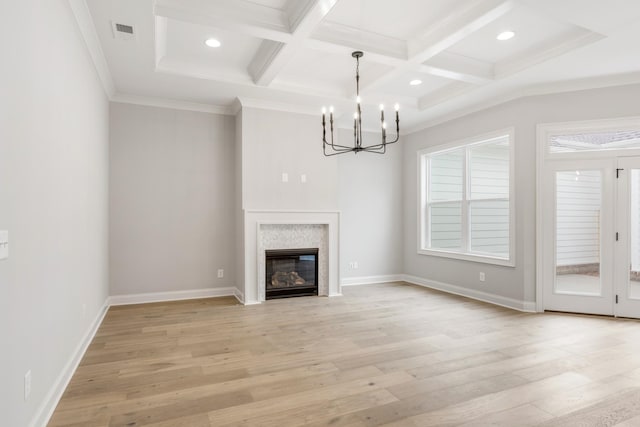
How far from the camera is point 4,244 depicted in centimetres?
161

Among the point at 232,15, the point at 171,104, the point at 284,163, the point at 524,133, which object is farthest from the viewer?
the point at 284,163

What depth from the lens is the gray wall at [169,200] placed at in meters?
4.92

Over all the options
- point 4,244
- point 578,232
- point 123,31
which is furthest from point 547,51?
point 4,244

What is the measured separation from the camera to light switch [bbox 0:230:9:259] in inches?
62.1

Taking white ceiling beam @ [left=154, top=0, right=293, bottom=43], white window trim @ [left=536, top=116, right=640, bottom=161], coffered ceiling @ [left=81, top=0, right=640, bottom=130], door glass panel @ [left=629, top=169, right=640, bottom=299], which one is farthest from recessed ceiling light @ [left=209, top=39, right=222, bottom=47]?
door glass panel @ [left=629, top=169, right=640, bottom=299]

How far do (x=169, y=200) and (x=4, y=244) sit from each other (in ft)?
12.0

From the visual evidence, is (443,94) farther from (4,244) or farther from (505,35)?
(4,244)

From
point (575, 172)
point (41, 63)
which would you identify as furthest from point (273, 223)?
point (575, 172)

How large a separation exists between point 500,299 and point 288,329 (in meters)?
2.94

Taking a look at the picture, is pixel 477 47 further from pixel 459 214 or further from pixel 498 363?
pixel 498 363

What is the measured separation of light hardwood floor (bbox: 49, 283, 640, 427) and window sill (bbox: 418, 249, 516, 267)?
2.15 ft

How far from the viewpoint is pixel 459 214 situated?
584 centimetres

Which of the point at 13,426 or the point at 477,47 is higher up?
the point at 477,47

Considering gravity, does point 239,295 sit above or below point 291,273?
below
